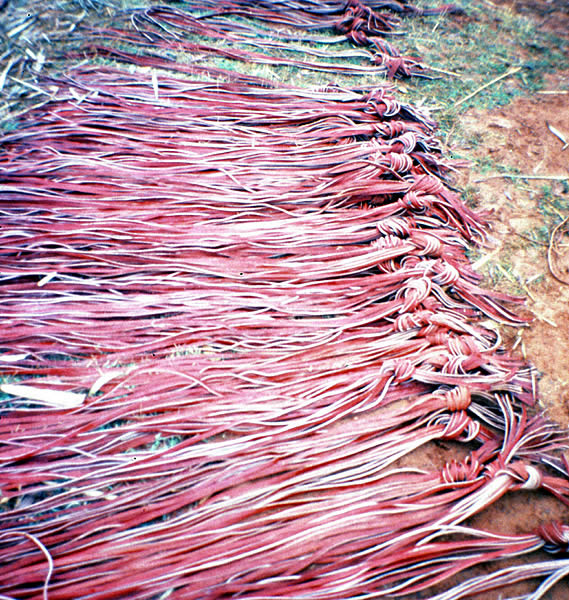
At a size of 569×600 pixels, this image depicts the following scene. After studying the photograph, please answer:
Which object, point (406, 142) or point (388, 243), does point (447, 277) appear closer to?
point (388, 243)

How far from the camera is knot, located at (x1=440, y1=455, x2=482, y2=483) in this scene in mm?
1036

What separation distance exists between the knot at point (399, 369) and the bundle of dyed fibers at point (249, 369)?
0.04 feet

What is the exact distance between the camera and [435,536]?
0.96 m

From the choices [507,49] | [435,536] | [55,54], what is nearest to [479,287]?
[435,536]

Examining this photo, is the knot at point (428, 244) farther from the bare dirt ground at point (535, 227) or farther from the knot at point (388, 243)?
the bare dirt ground at point (535, 227)

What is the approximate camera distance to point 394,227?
4.88 feet

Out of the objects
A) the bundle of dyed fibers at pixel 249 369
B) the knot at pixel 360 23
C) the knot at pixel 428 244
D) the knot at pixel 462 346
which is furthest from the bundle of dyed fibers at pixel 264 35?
the knot at pixel 462 346

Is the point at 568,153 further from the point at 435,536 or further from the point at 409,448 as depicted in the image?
the point at 435,536

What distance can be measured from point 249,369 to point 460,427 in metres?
0.58

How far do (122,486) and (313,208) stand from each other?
1.08 meters

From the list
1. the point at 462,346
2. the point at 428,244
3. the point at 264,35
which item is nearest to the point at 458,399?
the point at 462,346

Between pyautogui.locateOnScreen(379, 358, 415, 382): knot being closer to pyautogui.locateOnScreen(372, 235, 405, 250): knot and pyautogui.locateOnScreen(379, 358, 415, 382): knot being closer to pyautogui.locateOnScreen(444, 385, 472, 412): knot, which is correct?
pyautogui.locateOnScreen(444, 385, 472, 412): knot

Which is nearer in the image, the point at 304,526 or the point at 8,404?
the point at 304,526

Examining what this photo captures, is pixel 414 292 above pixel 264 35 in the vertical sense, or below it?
below
